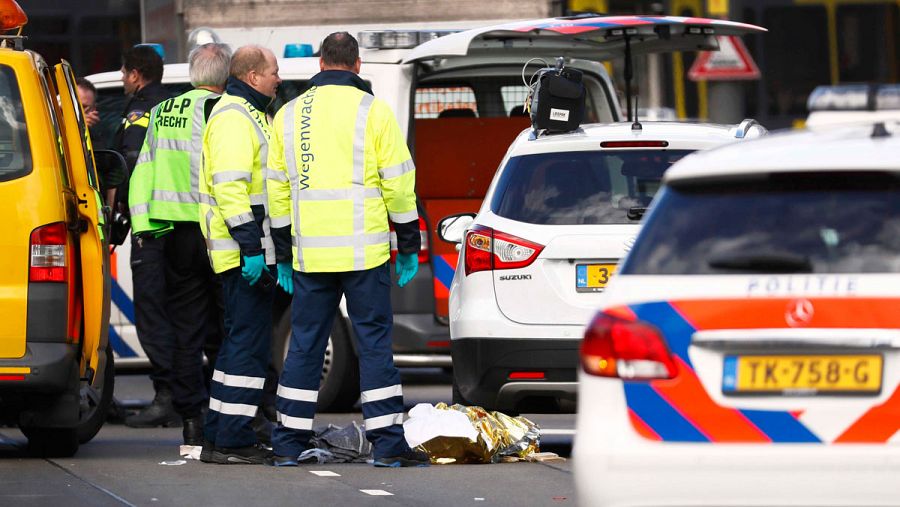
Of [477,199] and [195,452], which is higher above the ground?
[477,199]

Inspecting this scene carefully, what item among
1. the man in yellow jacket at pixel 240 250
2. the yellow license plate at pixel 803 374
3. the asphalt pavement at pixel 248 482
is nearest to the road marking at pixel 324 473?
the asphalt pavement at pixel 248 482

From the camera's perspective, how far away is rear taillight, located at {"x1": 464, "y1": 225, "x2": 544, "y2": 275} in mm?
8078

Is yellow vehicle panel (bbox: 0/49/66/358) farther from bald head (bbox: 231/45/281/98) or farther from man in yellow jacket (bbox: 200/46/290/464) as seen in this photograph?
bald head (bbox: 231/45/281/98)

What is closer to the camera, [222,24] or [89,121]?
[89,121]

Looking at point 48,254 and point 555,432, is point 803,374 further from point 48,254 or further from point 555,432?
point 555,432

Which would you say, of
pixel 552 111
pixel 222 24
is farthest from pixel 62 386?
pixel 222 24

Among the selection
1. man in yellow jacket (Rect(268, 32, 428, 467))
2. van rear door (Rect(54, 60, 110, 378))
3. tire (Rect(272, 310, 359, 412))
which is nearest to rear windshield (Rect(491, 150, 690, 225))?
man in yellow jacket (Rect(268, 32, 428, 467))

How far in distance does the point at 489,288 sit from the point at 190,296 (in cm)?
164

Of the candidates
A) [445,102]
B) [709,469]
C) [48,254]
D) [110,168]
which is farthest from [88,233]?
[709,469]

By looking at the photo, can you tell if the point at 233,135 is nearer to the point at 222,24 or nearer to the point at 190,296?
the point at 190,296

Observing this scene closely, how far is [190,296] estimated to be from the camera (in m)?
9.09

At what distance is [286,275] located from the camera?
26.8 feet

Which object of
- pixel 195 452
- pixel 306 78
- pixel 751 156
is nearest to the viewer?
pixel 751 156

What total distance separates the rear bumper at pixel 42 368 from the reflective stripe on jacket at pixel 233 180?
76 cm
